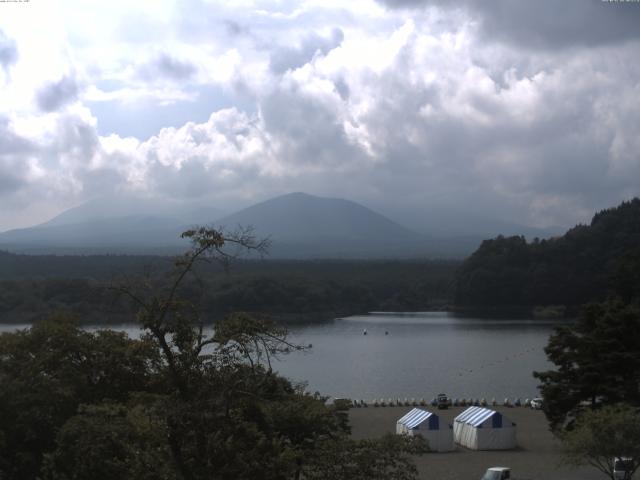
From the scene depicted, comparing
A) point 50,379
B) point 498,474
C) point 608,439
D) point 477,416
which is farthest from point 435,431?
point 50,379

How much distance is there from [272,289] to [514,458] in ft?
134

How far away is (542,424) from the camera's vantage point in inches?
749

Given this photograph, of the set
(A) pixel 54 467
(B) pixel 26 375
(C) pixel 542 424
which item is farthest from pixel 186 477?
(C) pixel 542 424

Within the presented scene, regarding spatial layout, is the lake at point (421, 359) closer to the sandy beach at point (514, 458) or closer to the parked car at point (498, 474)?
the sandy beach at point (514, 458)

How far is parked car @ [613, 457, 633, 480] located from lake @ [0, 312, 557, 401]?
8571 mm

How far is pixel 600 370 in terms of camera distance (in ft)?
48.6

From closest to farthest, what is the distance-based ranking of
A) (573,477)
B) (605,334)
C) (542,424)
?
(573,477) → (605,334) → (542,424)

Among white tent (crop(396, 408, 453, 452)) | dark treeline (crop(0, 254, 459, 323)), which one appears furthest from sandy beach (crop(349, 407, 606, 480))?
dark treeline (crop(0, 254, 459, 323))

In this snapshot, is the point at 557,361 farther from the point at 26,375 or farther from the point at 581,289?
the point at 581,289

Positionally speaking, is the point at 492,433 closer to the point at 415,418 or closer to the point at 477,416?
the point at 477,416

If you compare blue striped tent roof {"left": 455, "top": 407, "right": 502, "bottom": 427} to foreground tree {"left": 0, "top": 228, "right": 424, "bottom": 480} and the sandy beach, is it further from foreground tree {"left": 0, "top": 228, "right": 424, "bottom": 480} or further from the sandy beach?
foreground tree {"left": 0, "top": 228, "right": 424, "bottom": 480}

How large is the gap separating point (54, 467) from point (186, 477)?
2.96m

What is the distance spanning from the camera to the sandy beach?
13.7 m

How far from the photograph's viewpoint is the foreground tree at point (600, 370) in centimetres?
1470
